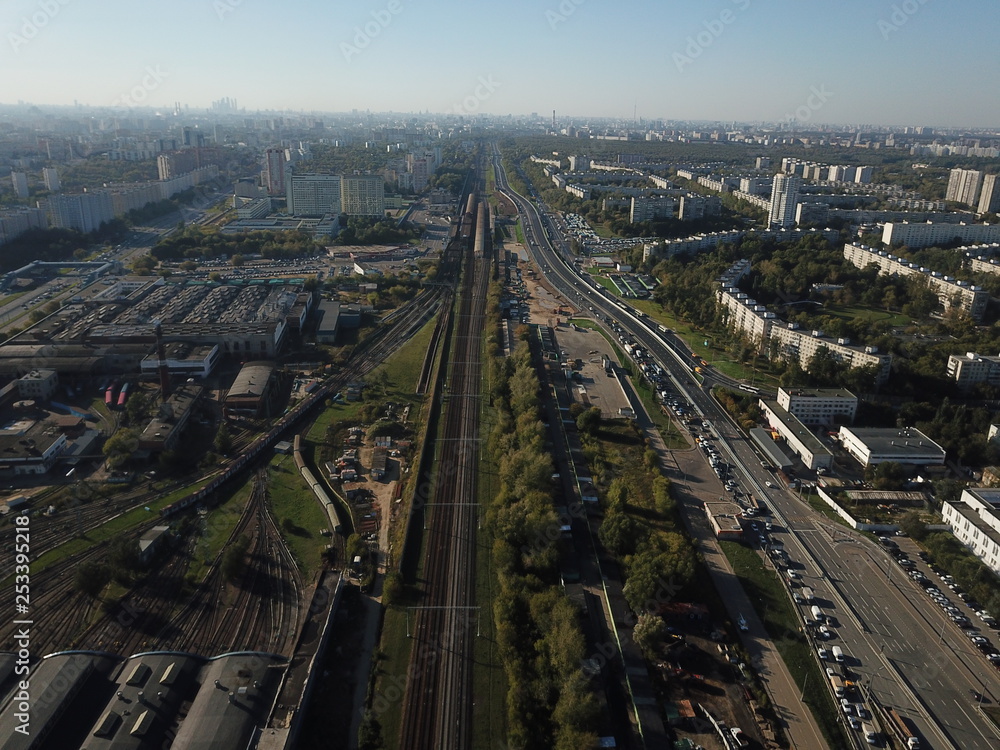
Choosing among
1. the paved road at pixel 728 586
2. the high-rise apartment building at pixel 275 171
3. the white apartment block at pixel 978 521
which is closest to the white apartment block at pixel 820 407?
Result: the paved road at pixel 728 586

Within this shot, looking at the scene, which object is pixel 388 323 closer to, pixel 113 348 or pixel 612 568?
pixel 113 348

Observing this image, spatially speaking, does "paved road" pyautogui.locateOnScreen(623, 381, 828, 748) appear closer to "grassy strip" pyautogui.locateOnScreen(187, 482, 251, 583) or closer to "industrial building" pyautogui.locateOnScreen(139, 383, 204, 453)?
"grassy strip" pyautogui.locateOnScreen(187, 482, 251, 583)

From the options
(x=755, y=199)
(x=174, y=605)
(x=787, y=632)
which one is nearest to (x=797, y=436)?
(x=787, y=632)

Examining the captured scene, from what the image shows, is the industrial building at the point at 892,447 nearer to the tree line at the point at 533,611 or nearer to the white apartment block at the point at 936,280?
the tree line at the point at 533,611

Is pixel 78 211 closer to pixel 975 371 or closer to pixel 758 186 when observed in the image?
pixel 975 371

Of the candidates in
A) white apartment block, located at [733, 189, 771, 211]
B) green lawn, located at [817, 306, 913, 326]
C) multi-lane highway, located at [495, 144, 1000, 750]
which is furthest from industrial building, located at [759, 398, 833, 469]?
white apartment block, located at [733, 189, 771, 211]

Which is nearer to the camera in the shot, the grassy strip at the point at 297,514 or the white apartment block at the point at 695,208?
the grassy strip at the point at 297,514

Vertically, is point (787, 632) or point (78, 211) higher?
point (78, 211)
